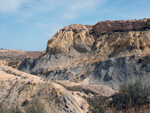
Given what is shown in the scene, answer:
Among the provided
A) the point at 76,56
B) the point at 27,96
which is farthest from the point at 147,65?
the point at 27,96

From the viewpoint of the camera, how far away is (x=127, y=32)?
42812 millimetres

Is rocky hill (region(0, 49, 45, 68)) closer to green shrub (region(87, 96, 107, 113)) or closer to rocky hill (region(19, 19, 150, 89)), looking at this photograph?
rocky hill (region(19, 19, 150, 89))

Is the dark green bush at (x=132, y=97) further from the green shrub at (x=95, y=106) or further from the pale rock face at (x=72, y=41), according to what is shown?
the pale rock face at (x=72, y=41)

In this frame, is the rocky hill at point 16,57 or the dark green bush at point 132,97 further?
the rocky hill at point 16,57

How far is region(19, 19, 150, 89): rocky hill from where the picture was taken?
111 ft

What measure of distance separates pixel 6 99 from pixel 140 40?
29.6 meters

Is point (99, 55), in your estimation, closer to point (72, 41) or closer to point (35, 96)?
point (72, 41)

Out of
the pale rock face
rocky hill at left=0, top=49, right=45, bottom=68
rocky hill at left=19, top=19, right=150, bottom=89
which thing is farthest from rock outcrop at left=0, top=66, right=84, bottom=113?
rocky hill at left=0, top=49, right=45, bottom=68

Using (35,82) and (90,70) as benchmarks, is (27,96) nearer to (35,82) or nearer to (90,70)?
(35,82)

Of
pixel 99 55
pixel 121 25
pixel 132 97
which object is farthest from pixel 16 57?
pixel 132 97

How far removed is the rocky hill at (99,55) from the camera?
33.8m

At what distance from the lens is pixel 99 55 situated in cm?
4278

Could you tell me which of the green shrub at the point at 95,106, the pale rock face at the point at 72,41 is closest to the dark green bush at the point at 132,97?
the green shrub at the point at 95,106

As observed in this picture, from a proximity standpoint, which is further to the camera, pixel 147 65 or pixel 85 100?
→ pixel 147 65
